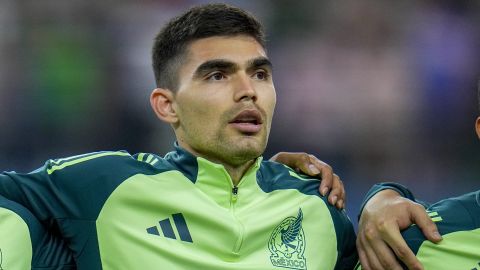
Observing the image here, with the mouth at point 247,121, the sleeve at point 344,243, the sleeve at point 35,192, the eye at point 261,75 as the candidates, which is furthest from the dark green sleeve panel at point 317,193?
the sleeve at point 35,192

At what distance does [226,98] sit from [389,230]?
2.28 ft

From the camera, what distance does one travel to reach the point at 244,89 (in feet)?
8.87

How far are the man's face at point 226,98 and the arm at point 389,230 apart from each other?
44cm

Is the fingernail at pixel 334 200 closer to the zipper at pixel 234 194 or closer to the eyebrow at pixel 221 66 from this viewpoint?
the zipper at pixel 234 194

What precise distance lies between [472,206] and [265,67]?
0.85 meters

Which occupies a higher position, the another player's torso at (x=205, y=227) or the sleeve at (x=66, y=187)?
the sleeve at (x=66, y=187)

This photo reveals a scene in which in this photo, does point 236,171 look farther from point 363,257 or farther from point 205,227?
point 363,257

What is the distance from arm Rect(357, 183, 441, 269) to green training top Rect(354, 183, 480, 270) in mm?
38

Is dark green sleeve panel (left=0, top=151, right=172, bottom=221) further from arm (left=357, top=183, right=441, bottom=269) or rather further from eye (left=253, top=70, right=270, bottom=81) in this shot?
arm (left=357, top=183, right=441, bottom=269)

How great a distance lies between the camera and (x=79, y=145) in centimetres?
521

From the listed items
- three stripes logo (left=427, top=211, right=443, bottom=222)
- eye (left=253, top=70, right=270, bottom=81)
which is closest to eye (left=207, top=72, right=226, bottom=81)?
eye (left=253, top=70, right=270, bottom=81)

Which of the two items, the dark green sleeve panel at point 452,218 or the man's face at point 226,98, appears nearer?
the dark green sleeve panel at point 452,218

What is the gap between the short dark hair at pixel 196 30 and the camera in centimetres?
283

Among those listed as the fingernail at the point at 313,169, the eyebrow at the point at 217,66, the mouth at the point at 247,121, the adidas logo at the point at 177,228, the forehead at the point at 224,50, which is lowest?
the adidas logo at the point at 177,228
